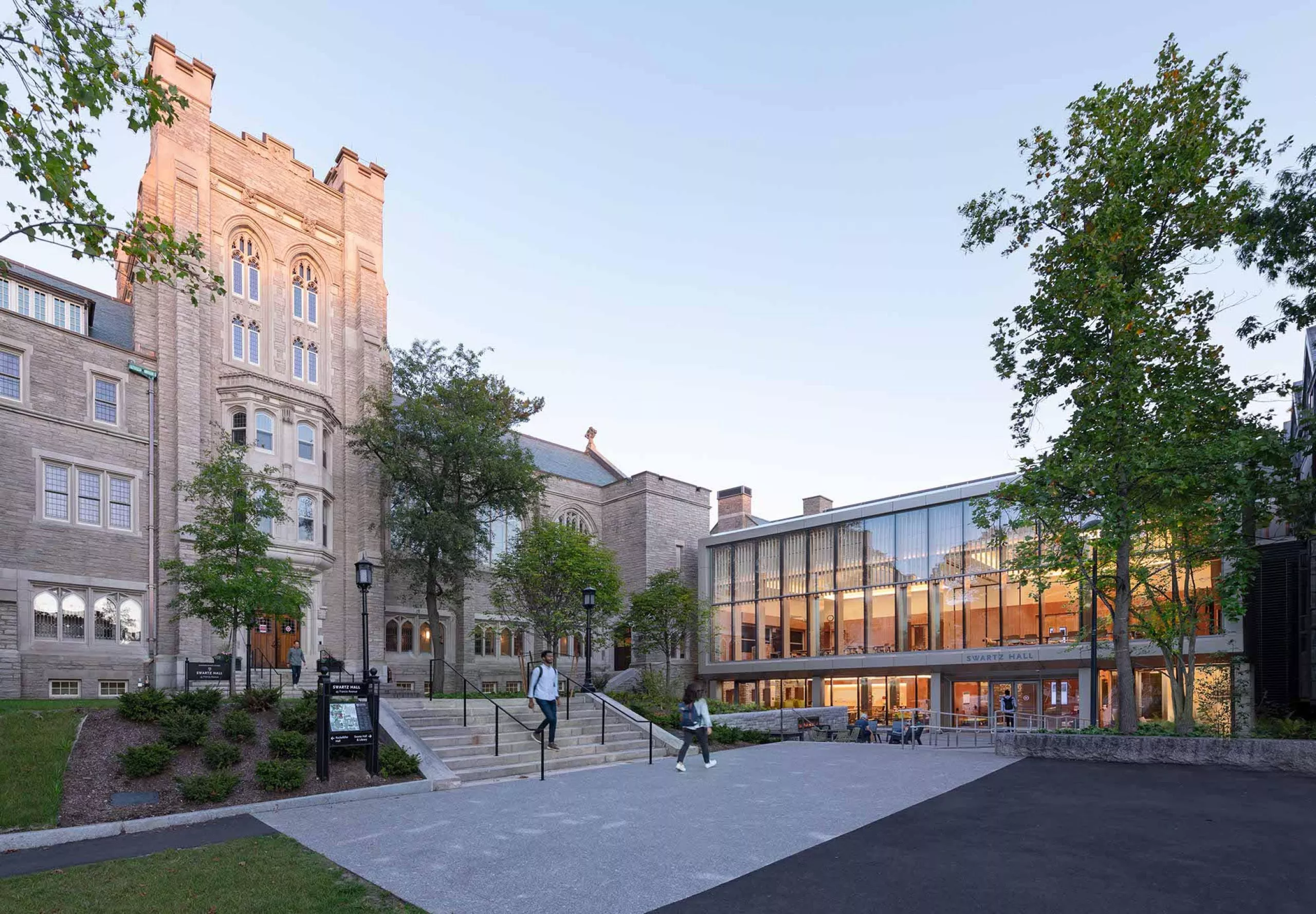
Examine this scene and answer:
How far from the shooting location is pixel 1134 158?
1588 centimetres

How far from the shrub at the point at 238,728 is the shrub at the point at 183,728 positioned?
291 mm

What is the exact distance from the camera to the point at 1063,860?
7.57 meters

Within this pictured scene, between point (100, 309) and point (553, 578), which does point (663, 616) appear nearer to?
point (553, 578)

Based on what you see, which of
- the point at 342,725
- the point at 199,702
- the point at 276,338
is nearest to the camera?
the point at 342,725

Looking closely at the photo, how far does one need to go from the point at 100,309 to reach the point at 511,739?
76.2 feet

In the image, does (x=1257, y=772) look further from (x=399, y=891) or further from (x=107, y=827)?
(x=107, y=827)

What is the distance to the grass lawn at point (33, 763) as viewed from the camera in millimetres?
9578

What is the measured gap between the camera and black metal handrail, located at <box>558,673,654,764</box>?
54.5 feet

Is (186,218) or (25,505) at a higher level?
(186,218)

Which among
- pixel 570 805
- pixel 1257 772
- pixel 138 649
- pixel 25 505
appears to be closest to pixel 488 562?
pixel 138 649

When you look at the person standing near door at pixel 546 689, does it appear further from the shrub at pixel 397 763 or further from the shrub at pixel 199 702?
the shrub at pixel 199 702

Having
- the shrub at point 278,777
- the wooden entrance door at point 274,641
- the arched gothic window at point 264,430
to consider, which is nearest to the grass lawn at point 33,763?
the shrub at point 278,777

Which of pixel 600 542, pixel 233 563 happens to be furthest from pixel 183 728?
pixel 600 542

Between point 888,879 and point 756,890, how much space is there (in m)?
1.21
